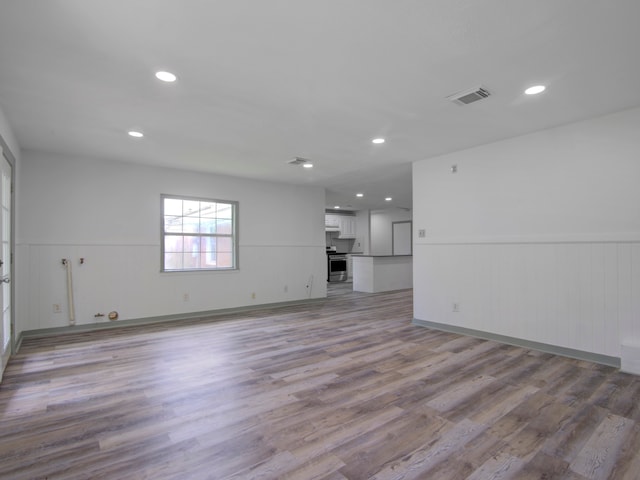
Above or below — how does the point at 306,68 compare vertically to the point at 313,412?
above

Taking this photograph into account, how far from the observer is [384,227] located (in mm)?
11492

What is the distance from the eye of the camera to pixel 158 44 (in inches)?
84.0

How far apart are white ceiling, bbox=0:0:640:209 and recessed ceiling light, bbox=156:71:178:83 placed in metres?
0.06

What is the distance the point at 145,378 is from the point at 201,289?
285cm

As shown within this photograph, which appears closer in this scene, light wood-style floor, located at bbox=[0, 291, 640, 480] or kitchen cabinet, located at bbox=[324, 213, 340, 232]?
light wood-style floor, located at bbox=[0, 291, 640, 480]

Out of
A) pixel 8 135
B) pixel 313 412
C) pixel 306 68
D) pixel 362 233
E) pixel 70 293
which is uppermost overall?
pixel 306 68

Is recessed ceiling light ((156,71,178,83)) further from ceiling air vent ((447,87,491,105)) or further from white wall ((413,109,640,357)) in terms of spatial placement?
white wall ((413,109,640,357))

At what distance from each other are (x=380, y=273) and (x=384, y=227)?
322cm

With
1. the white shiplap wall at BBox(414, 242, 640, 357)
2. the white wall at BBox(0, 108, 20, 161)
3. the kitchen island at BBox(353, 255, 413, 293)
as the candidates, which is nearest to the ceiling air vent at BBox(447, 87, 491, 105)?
the white shiplap wall at BBox(414, 242, 640, 357)

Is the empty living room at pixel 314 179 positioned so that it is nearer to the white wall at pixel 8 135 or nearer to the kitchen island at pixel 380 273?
the white wall at pixel 8 135

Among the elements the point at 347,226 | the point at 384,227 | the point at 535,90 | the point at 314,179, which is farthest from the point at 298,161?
the point at 347,226

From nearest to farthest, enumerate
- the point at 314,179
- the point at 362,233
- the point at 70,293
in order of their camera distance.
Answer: the point at 70,293 < the point at 314,179 < the point at 362,233

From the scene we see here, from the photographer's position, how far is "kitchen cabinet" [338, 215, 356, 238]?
11867 mm

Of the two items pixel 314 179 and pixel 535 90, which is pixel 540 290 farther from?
pixel 314 179
